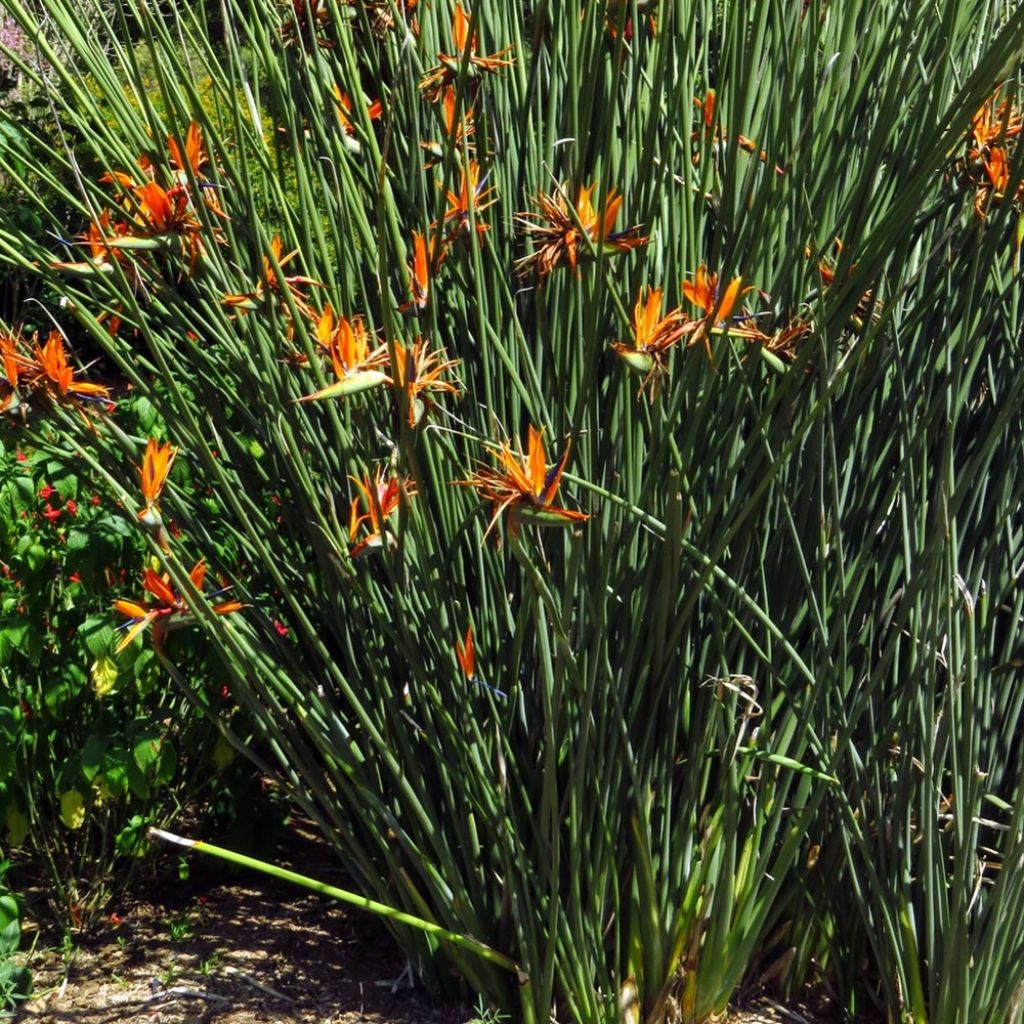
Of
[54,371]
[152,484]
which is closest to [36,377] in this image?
[54,371]

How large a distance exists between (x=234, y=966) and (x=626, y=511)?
113 centimetres

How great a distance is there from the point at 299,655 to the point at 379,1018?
0.57 m

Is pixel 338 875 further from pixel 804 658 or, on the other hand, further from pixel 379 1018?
pixel 804 658

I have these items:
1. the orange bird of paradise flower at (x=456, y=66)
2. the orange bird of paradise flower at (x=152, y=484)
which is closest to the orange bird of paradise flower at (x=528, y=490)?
the orange bird of paradise flower at (x=152, y=484)

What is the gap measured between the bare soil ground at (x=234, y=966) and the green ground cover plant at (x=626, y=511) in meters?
0.15

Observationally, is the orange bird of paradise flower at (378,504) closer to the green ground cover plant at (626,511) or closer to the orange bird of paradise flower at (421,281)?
the green ground cover plant at (626,511)

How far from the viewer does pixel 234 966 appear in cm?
208

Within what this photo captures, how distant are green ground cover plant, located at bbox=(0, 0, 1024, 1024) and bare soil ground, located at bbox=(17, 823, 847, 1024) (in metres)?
0.15

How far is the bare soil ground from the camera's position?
1.94 metres

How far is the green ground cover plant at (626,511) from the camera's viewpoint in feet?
5.00

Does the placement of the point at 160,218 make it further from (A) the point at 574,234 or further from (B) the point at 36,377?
(A) the point at 574,234

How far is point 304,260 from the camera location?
1.71 meters

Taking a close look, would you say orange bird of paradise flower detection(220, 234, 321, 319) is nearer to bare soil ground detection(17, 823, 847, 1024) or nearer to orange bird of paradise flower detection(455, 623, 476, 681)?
orange bird of paradise flower detection(455, 623, 476, 681)

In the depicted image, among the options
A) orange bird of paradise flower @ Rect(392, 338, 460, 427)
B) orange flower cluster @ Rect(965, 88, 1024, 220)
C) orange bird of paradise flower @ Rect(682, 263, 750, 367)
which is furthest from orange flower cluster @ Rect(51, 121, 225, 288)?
orange flower cluster @ Rect(965, 88, 1024, 220)
